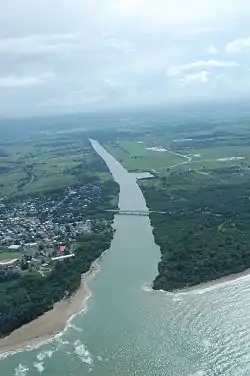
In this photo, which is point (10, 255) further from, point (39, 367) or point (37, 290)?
point (39, 367)

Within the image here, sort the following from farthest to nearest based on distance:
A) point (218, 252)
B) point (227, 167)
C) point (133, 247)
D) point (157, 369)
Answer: point (227, 167)
point (133, 247)
point (218, 252)
point (157, 369)

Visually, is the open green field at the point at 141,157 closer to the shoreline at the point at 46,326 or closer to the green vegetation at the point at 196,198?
the green vegetation at the point at 196,198

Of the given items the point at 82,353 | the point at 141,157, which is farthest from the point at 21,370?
the point at 141,157

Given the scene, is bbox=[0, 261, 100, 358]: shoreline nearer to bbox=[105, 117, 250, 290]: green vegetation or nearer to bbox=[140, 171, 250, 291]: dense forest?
bbox=[140, 171, 250, 291]: dense forest

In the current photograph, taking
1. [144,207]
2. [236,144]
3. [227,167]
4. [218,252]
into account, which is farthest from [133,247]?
[236,144]

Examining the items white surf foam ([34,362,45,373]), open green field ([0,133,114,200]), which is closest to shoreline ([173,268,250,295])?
white surf foam ([34,362,45,373])

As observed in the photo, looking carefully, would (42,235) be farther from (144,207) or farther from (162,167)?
(162,167)
